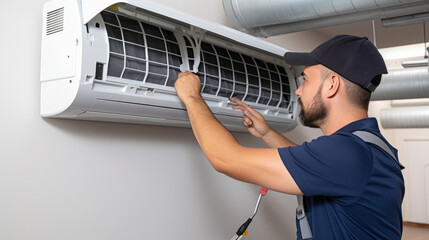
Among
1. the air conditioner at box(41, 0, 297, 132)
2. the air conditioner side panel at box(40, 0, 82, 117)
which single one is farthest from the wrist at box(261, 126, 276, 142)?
the air conditioner side panel at box(40, 0, 82, 117)

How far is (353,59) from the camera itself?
1182 millimetres

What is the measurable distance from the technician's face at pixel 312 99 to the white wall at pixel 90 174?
642 millimetres

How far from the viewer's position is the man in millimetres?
1048

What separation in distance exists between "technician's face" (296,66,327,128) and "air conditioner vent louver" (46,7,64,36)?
75 centimetres

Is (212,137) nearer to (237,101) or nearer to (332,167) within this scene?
(332,167)

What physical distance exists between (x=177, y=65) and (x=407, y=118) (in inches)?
147

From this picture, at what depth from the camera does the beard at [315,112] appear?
4.10ft

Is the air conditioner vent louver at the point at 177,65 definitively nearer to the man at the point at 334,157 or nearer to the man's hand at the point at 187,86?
the man's hand at the point at 187,86

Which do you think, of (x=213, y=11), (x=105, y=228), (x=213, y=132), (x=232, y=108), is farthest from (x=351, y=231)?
(x=213, y=11)

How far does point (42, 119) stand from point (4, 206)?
0.27m

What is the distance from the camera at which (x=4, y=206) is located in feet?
3.70

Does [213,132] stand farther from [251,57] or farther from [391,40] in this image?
[391,40]

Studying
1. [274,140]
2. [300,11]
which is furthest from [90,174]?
[300,11]

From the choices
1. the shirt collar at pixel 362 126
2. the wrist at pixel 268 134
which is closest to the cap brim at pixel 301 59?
the shirt collar at pixel 362 126
